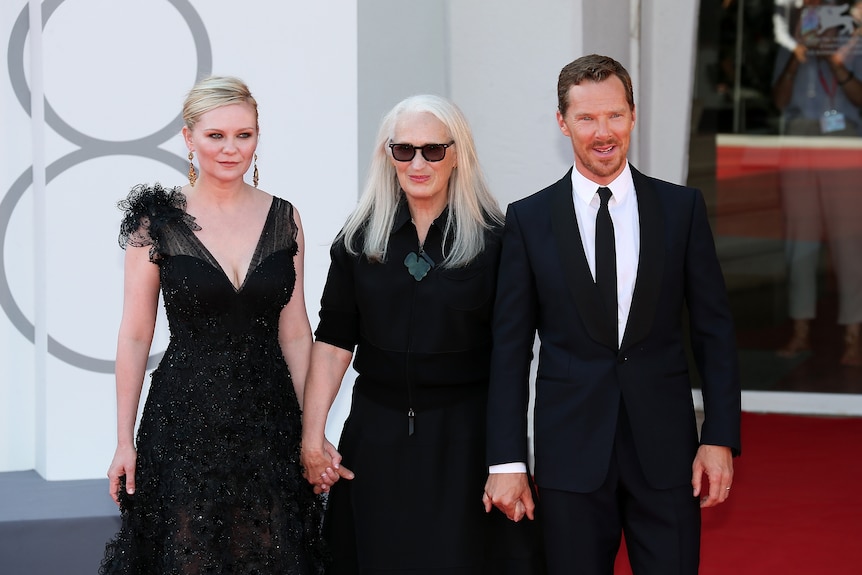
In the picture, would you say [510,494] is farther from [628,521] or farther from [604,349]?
[604,349]

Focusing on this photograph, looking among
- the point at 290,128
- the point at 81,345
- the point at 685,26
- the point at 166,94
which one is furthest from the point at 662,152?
the point at 81,345

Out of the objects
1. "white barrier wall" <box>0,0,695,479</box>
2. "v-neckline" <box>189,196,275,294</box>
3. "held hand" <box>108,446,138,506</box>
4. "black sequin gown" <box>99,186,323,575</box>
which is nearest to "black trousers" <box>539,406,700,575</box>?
"black sequin gown" <box>99,186,323,575</box>

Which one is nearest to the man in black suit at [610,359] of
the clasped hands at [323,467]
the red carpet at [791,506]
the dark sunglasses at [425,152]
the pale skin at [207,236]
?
the dark sunglasses at [425,152]

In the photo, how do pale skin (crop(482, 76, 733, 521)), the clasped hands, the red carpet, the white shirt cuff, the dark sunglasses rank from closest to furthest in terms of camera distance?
pale skin (crop(482, 76, 733, 521)), the white shirt cuff, the dark sunglasses, the clasped hands, the red carpet

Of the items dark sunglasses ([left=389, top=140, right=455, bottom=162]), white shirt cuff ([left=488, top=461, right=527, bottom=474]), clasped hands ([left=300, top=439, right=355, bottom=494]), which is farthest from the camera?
clasped hands ([left=300, top=439, right=355, bottom=494])

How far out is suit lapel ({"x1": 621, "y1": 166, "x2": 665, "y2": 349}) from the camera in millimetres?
2896

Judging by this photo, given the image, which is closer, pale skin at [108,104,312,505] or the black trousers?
the black trousers

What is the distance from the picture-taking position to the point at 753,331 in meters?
8.45

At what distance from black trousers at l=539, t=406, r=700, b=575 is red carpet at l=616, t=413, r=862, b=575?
1.69 metres

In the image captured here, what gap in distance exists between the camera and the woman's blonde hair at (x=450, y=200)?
3188 millimetres

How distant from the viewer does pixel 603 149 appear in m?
2.90

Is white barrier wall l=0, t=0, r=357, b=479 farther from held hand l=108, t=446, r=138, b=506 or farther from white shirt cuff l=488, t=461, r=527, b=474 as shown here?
white shirt cuff l=488, t=461, r=527, b=474

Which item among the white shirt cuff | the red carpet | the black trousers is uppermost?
the white shirt cuff

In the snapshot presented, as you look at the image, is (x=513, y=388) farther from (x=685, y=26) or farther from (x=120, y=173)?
(x=685, y=26)
